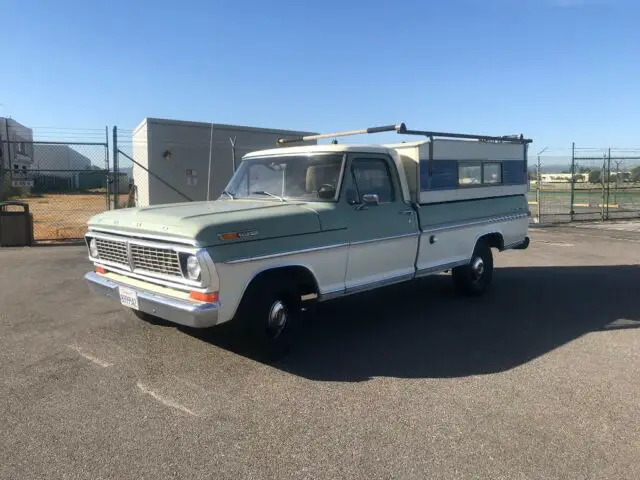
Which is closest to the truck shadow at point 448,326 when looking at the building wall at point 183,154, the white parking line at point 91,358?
the white parking line at point 91,358

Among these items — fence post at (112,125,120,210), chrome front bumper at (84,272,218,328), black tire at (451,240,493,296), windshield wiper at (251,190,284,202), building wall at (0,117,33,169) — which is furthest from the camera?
building wall at (0,117,33,169)

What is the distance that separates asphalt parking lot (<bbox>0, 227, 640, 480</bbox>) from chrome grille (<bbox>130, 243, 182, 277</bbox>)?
0.83 m

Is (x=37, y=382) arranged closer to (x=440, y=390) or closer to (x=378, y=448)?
(x=378, y=448)

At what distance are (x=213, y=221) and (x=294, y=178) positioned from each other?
149 cm

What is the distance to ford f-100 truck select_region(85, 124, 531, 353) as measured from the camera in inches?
174

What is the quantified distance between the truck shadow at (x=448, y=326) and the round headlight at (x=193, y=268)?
1081mm

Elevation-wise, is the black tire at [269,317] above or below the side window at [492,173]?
below

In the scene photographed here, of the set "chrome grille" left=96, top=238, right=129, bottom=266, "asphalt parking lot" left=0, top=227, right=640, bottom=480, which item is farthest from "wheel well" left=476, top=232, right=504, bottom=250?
"chrome grille" left=96, top=238, right=129, bottom=266

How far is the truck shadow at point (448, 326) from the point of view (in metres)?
4.81

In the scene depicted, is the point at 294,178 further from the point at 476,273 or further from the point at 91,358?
the point at 476,273

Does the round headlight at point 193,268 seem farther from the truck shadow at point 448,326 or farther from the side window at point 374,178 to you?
the side window at point 374,178

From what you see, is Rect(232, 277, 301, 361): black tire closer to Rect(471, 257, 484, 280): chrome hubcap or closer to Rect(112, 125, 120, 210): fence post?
Rect(471, 257, 484, 280): chrome hubcap

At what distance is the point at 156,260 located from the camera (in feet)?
15.3

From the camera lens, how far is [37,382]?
14.2 feet
